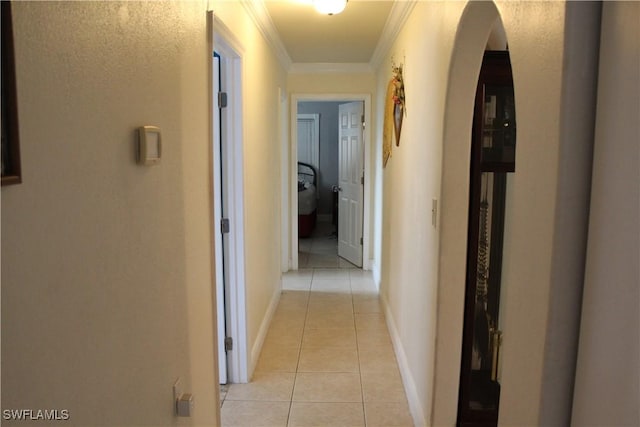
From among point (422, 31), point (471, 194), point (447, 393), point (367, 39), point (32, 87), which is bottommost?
point (447, 393)

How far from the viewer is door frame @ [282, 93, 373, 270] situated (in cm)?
560

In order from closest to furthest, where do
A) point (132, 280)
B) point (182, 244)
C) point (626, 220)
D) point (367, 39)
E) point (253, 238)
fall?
point (626, 220) → point (132, 280) → point (182, 244) → point (253, 238) → point (367, 39)

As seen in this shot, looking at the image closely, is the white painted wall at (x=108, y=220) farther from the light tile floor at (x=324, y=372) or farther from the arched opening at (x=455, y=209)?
the arched opening at (x=455, y=209)

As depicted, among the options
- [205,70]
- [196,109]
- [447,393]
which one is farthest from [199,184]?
[447,393]

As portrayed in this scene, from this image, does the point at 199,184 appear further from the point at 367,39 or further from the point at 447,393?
the point at 367,39

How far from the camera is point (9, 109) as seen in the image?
2.62ft

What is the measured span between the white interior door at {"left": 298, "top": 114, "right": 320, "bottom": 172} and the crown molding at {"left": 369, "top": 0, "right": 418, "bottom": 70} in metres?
3.94

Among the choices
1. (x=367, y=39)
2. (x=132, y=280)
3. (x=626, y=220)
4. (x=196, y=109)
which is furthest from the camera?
(x=367, y=39)

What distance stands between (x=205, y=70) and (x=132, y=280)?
1022 millimetres

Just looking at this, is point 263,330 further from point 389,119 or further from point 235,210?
point 389,119

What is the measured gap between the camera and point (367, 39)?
422 cm

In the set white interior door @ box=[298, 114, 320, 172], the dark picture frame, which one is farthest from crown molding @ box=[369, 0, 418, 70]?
white interior door @ box=[298, 114, 320, 172]

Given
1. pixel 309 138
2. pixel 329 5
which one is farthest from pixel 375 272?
pixel 309 138

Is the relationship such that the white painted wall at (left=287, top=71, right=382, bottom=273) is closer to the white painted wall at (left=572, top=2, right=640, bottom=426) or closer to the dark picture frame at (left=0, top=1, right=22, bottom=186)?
the white painted wall at (left=572, top=2, right=640, bottom=426)
